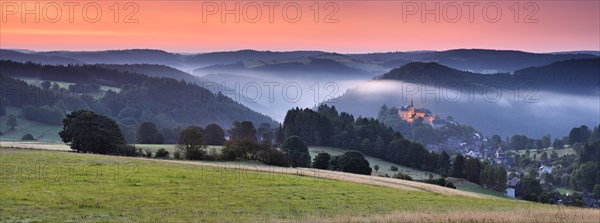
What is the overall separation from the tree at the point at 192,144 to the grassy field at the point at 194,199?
33794 millimetres

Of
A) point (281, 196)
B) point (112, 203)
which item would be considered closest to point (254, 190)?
point (281, 196)

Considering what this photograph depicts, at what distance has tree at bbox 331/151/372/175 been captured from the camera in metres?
102

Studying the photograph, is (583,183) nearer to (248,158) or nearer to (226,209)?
(248,158)

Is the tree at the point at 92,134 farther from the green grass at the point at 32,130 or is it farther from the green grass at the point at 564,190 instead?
the green grass at the point at 564,190

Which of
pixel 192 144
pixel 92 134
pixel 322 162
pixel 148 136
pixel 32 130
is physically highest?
pixel 92 134

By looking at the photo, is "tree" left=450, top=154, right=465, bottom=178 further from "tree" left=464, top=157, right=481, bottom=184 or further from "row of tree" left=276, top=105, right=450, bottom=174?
"row of tree" left=276, top=105, right=450, bottom=174

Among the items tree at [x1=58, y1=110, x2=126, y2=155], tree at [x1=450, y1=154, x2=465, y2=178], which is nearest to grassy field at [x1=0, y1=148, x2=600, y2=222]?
tree at [x1=58, y1=110, x2=126, y2=155]

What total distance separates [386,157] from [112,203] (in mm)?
128606

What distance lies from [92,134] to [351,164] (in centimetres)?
4241

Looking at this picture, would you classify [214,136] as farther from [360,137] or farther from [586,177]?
[586,177]

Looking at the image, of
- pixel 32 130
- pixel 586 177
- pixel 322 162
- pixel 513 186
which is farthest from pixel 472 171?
pixel 32 130

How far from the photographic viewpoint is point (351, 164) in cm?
10250

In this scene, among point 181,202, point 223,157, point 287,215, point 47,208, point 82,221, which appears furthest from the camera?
point 223,157

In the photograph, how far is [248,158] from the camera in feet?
289
